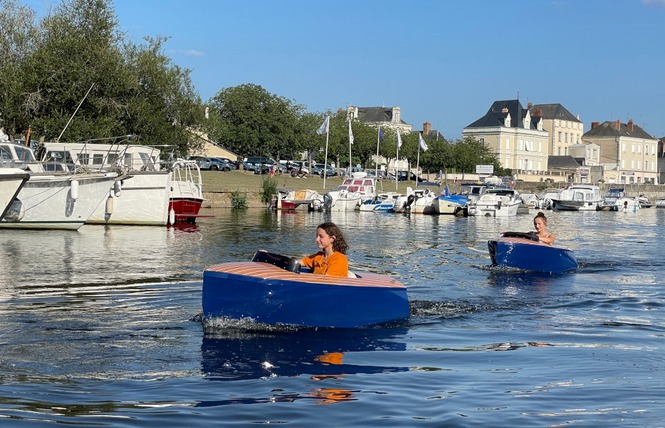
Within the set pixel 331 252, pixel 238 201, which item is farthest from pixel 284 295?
pixel 238 201

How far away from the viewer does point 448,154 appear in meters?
129

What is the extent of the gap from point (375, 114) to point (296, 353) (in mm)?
151738

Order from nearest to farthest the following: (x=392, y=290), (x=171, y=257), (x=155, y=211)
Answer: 1. (x=392, y=290)
2. (x=171, y=257)
3. (x=155, y=211)

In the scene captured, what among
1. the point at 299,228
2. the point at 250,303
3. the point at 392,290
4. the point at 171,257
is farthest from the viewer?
the point at 299,228

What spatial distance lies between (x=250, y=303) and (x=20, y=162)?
24.1m

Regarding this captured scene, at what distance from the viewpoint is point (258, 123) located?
9394 centimetres

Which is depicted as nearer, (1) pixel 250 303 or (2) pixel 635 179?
(1) pixel 250 303

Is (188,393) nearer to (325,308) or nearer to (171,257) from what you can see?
(325,308)

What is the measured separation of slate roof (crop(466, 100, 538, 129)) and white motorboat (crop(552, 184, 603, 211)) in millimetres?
71543

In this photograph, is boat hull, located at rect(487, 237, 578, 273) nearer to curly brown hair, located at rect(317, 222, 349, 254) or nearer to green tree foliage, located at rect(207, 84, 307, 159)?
curly brown hair, located at rect(317, 222, 349, 254)

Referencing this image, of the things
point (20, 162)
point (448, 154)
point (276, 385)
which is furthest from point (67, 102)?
point (448, 154)

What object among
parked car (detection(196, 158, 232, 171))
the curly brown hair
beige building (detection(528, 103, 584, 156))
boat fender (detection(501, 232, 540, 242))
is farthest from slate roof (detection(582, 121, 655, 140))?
the curly brown hair

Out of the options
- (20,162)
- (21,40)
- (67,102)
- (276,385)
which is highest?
(21,40)

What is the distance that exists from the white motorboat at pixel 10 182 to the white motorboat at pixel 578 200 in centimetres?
6647
